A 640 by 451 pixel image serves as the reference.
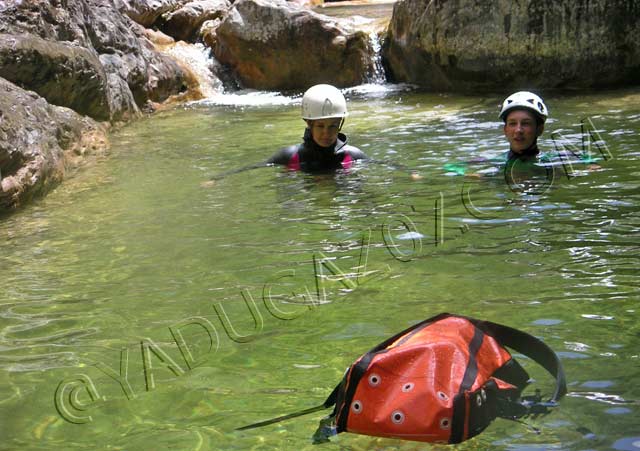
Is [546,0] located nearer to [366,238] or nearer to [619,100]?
[619,100]

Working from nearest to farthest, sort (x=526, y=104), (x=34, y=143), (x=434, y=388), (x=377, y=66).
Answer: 1. (x=434, y=388)
2. (x=526, y=104)
3. (x=34, y=143)
4. (x=377, y=66)

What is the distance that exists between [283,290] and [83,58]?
26.4 ft

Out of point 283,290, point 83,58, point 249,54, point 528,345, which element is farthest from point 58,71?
point 528,345

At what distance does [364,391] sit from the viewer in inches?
105

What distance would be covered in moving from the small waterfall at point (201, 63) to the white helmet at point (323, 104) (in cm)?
923

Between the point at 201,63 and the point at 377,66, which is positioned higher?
the point at 201,63

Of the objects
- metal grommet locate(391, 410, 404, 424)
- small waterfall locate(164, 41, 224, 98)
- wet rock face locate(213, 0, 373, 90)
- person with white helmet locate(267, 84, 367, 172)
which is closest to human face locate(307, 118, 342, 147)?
person with white helmet locate(267, 84, 367, 172)

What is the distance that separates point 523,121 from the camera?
23.6 feet

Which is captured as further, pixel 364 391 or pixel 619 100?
pixel 619 100

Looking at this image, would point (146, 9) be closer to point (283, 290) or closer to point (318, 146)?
point (318, 146)

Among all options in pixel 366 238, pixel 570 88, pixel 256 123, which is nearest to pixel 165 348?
pixel 366 238

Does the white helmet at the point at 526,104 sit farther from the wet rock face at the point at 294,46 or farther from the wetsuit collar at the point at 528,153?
the wet rock face at the point at 294,46

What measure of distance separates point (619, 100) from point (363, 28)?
25.2 ft

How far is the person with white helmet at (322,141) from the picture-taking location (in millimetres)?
7754
